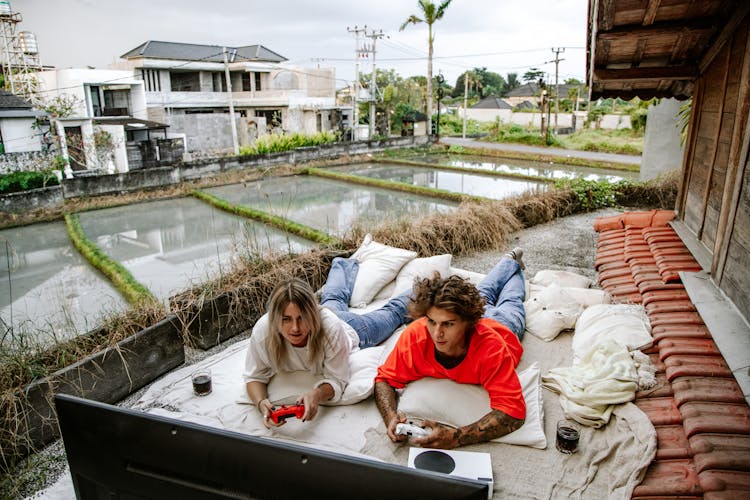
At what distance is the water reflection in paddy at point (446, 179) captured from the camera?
1202 centimetres

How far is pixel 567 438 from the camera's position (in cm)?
220

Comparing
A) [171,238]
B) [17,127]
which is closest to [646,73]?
[171,238]

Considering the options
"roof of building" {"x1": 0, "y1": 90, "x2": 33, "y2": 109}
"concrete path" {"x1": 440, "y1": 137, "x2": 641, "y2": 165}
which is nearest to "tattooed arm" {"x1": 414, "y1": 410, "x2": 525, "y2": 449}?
"roof of building" {"x1": 0, "y1": 90, "x2": 33, "y2": 109}

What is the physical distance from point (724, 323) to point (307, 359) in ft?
7.13

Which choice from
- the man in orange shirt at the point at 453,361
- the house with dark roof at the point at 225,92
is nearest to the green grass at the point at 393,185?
the man in orange shirt at the point at 453,361

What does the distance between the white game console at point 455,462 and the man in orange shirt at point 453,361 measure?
0.07m

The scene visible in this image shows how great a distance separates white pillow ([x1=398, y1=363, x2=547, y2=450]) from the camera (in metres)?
2.30

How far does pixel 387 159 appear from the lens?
1775 cm

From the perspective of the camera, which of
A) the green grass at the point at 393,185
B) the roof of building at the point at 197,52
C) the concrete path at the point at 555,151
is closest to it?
the green grass at the point at 393,185

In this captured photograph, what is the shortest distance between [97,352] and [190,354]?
73cm

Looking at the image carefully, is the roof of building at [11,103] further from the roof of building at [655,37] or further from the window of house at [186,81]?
the roof of building at [655,37]

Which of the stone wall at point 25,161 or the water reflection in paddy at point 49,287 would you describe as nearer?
the water reflection in paddy at point 49,287

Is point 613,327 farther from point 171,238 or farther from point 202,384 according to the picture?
point 171,238

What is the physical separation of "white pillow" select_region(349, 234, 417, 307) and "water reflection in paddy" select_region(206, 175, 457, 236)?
11.3 feet
